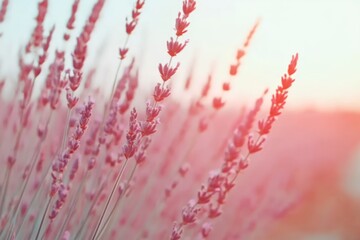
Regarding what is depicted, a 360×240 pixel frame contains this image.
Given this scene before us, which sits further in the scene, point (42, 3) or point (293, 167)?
point (293, 167)

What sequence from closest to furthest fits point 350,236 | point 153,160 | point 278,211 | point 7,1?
point 7,1
point 278,211
point 153,160
point 350,236

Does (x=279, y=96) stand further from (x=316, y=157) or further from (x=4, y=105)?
(x=316, y=157)

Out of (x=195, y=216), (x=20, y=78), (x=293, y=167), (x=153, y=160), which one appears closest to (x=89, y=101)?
(x=195, y=216)

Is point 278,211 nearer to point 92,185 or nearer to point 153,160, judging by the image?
point 153,160

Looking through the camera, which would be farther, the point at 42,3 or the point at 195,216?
the point at 42,3

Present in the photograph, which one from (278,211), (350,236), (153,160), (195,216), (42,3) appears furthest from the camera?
(350,236)

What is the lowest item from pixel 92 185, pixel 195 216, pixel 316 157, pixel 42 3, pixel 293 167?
pixel 195 216

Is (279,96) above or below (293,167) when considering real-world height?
below

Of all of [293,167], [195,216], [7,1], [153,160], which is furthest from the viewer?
[293,167]

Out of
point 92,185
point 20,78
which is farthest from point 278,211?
point 20,78
